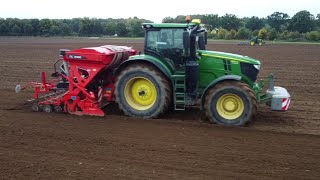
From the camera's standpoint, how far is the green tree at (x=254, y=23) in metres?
74.4

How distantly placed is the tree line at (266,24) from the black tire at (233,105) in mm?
50503

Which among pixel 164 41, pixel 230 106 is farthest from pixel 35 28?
pixel 230 106

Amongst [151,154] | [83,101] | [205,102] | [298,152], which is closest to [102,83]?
[83,101]

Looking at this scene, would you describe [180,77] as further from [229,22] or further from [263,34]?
[229,22]

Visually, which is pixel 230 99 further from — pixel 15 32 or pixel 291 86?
pixel 15 32

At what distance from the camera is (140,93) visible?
29.0 feet

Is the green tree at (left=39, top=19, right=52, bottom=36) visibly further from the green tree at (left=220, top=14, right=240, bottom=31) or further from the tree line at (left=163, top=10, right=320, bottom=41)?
the green tree at (left=220, top=14, right=240, bottom=31)

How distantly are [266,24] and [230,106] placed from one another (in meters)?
76.5

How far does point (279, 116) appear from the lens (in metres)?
9.18

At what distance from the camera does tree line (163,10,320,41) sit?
57.5 metres

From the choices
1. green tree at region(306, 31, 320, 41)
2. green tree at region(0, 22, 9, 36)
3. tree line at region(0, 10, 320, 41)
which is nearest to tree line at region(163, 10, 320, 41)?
tree line at region(0, 10, 320, 41)

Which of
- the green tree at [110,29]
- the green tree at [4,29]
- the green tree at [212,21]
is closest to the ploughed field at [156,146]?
the green tree at [110,29]

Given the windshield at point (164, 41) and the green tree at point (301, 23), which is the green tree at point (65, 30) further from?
the windshield at point (164, 41)

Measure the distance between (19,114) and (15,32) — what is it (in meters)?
63.3
